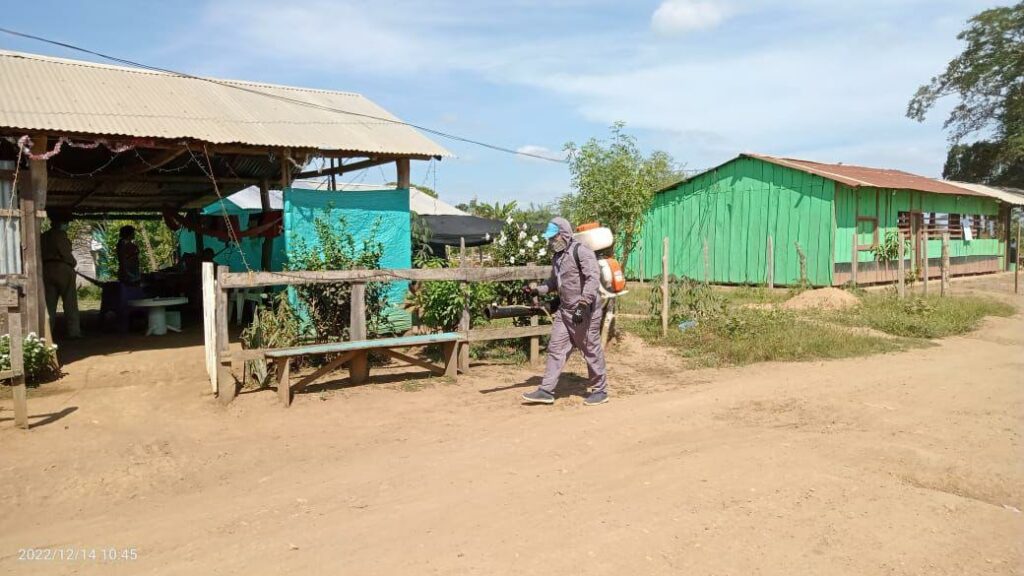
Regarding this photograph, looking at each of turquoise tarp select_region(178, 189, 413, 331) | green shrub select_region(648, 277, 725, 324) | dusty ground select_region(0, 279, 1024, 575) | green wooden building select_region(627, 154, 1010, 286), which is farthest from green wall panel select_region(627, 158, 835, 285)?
dusty ground select_region(0, 279, 1024, 575)

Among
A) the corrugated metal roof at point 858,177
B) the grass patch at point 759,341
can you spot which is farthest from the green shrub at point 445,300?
the corrugated metal roof at point 858,177

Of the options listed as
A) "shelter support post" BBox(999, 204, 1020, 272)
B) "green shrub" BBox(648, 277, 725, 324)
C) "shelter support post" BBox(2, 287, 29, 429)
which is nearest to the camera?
"shelter support post" BBox(2, 287, 29, 429)

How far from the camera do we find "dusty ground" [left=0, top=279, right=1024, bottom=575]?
381 centimetres

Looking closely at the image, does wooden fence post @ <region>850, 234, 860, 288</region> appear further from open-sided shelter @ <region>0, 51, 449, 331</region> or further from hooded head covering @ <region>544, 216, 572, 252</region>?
hooded head covering @ <region>544, 216, 572, 252</region>

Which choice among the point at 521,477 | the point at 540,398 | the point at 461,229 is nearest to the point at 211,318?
the point at 540,398

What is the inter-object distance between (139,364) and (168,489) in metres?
4.04

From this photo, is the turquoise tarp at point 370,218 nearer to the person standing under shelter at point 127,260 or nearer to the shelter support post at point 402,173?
the shelter support post at point 402,173

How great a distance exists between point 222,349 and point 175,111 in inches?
154

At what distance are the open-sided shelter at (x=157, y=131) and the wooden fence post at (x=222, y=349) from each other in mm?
Result: 2311

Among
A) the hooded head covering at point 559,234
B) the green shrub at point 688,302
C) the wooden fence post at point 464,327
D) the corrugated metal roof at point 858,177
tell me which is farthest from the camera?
the corrugated metal roof at point 858,177

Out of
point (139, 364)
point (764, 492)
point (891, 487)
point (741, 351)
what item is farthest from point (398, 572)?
point (741, 351)

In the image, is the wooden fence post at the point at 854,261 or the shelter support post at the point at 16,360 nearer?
the shelter support post at the point at 16,360

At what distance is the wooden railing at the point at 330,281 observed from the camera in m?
6.96

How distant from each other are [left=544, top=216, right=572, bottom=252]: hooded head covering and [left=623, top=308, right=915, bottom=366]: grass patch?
3.14 m
